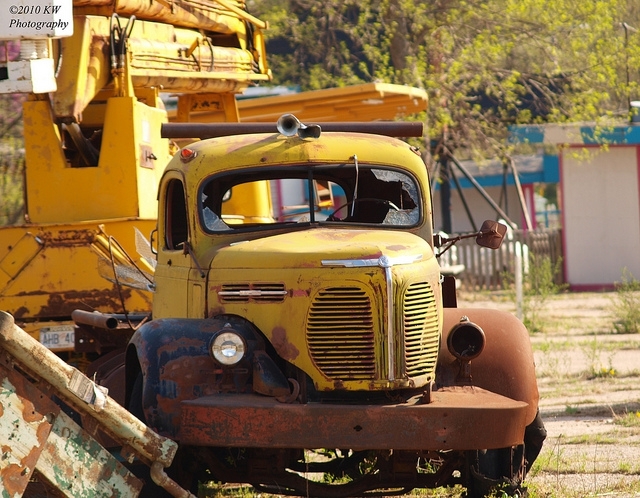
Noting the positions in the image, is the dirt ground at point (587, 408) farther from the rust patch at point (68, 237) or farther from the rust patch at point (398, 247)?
the rust patch at point (68, 237)

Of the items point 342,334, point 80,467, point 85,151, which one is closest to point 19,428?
point 80,467

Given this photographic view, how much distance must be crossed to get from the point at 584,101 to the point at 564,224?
454cm

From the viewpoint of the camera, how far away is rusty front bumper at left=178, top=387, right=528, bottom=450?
19.7 feet

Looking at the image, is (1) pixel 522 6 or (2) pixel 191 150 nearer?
(2) pixel 191 150

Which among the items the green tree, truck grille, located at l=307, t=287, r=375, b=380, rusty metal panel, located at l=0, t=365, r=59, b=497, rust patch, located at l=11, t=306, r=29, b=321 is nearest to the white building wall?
the green tree

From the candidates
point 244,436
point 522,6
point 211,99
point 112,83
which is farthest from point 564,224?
point 244,436

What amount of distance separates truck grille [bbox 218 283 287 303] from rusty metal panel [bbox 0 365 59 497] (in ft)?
4.42

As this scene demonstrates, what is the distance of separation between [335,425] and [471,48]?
1536cm

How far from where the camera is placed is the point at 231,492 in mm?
7812

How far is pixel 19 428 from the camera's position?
5492 mm

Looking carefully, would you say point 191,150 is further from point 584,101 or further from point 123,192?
point 584,101

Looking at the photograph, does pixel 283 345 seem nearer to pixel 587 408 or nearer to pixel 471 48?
pixel 587 408

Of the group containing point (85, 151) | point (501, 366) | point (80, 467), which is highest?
point (85, 151)

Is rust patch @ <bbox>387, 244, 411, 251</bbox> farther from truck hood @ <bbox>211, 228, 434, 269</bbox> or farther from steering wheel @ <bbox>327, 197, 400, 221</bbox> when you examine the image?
steering wheel @ <bbox>327, 197, 400, 221</bbox>
